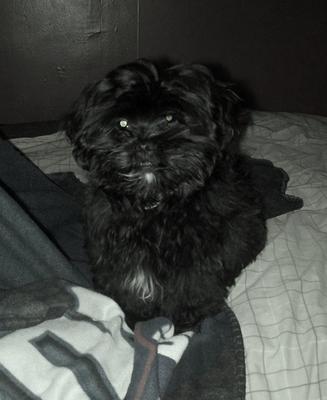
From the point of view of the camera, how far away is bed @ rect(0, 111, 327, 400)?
140cm

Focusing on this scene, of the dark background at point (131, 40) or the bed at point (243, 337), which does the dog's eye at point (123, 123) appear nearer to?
the bed at point (243, 337)

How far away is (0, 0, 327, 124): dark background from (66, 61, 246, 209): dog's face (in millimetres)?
2260

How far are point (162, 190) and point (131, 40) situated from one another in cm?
257

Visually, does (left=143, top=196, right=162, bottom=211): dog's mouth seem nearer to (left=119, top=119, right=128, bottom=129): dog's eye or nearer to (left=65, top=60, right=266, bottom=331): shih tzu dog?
(left=65, top=60, right=266, bottom=331): shih tzu dog

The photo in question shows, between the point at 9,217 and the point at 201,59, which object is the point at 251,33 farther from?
the point at 9,217

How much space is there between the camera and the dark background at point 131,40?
3932 mm

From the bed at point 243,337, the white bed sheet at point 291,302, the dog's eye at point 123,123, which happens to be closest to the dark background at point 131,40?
the white bed sheet at point 291,302

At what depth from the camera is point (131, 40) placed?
4070 mm

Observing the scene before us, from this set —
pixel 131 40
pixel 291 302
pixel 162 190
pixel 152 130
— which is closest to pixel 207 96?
pixel 152 130

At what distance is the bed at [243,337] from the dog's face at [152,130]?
471 millimetres

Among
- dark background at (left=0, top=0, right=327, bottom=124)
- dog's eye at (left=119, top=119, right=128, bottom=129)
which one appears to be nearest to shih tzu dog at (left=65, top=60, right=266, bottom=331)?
dog's eye at (left=119, top=119, right=128, bottom=129)

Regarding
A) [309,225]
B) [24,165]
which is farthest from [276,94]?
[24,165]

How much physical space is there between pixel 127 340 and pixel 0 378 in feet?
1.50

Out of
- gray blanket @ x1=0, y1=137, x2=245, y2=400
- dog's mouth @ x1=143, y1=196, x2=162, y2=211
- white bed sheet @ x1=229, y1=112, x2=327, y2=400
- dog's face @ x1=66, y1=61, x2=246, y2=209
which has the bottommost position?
white bed sheet @ x1=229, y1=112, x2=327, y2=400
